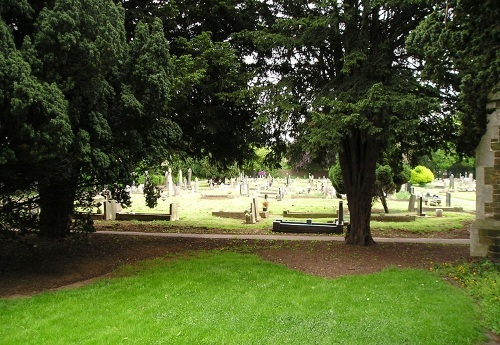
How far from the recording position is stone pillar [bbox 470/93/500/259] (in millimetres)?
9484

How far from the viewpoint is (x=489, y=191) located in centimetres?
958

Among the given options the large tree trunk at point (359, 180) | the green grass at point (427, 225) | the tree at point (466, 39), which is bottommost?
the green grass at point (427, 225)

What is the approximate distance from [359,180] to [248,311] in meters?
6.32

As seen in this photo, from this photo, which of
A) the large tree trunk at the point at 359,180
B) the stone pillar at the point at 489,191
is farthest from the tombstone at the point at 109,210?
the stone pillar at the point at 489,191

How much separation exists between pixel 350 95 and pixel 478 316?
17.0 ft

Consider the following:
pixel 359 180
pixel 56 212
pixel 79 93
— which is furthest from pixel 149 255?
pixel 359 180

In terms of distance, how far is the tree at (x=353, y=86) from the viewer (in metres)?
8.89

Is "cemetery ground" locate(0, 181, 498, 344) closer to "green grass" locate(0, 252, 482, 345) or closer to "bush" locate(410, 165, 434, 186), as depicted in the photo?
"green grass" locate(0, 252, 482, 345)

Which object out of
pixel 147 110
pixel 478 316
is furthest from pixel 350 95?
pixel 478 316

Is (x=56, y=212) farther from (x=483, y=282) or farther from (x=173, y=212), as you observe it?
(x=483, y=282)

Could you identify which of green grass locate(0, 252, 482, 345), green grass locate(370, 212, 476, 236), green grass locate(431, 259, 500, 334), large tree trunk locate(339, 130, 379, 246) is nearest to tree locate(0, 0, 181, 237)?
green grass locate(0, 252, 482, 345)

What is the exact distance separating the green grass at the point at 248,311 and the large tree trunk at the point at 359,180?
313 centimetres

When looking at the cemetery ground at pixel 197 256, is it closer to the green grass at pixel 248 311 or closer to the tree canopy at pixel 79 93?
the green grass at pixel 248 311

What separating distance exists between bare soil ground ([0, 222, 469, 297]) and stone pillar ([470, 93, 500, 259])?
0.61 meters
